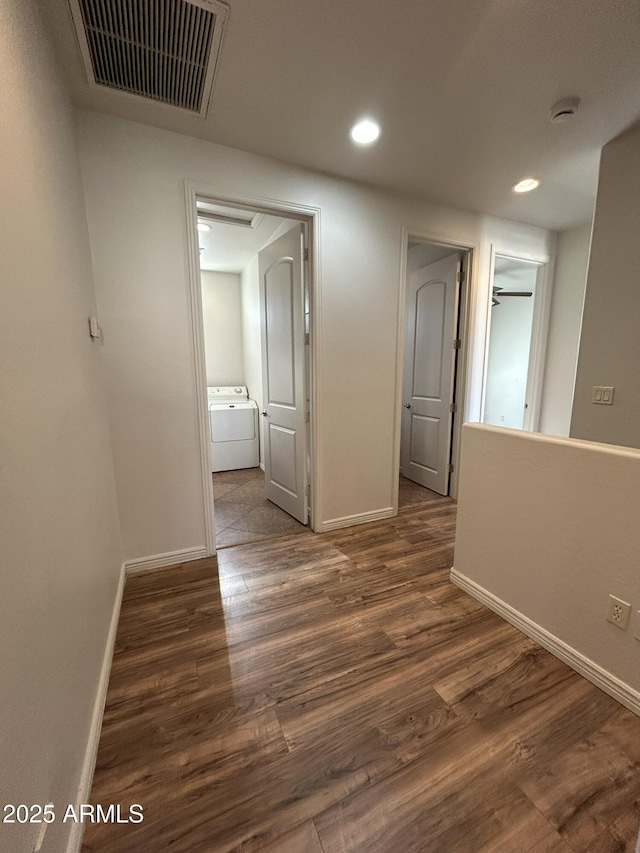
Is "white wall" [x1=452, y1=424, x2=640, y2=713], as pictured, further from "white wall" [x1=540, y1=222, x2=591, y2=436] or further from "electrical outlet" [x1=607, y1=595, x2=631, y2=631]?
"white wall" [x1=540, y1=222, x2=591, y2=436]

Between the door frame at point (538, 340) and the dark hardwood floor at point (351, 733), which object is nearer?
the dark hardwood floor at point (351, 733)

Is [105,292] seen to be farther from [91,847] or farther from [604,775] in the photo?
[604,775]

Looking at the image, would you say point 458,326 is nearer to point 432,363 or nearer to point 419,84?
point 432,363

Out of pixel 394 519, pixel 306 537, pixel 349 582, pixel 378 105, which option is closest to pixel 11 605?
pixel 349 582

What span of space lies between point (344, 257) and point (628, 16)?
1540mm

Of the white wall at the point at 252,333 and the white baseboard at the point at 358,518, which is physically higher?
the white wall at the point at 252,333

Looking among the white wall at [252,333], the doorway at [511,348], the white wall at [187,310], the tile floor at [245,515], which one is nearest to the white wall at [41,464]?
the white wall at [187,310]

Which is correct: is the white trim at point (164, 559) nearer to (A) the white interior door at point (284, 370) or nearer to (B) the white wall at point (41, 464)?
(B) the white wall at point (41, 464)

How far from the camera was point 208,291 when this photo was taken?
4484 mm

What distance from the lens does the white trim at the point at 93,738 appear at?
2.94ft

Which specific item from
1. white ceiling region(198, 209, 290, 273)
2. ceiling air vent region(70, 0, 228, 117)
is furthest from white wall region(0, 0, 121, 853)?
white ceiling region(198, 209, 290, 273)

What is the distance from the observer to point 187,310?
2039 millimetres

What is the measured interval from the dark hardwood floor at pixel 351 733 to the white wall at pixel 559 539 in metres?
0.13

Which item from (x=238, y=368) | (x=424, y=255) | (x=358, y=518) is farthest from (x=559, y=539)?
(x=238, y=368)
